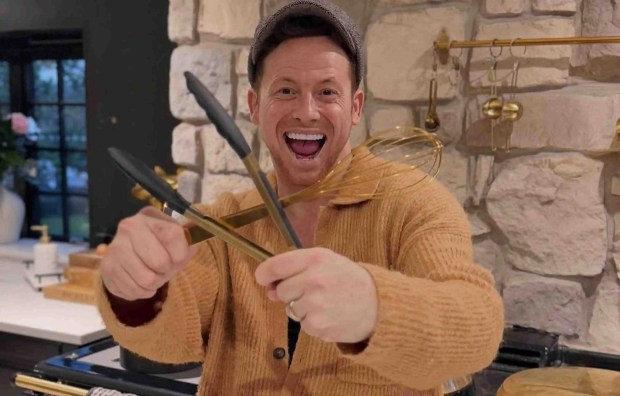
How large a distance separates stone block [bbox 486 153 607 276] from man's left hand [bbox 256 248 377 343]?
3.09 feet

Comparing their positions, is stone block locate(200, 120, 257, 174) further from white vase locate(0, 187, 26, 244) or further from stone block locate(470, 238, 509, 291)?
white vase locate(0, 187, 26, 244)

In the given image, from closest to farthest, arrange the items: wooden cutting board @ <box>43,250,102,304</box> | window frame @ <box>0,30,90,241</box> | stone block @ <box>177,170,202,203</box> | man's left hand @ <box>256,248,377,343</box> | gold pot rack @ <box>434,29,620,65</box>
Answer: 1. man's left hand @ <box>256,248,377,343</box>
2. gold pot rack @ <box>434,29,620,65</box>
3. stone block @ <box>177,170,202,203</box>
4. wooden cutting board @ <box>43,250,102,304</box>
5. window frame @ <box>0,30,90,241</box>

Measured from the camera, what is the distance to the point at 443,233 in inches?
27.7

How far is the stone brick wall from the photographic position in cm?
135

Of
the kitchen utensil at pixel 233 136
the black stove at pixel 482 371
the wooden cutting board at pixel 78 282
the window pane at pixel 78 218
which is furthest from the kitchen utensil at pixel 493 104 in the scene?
the window pane at pixel 78 218

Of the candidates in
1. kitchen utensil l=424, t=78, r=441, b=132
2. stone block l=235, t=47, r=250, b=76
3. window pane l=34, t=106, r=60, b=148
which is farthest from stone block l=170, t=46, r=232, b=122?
window pane l=34, t=106, r=60, b=148

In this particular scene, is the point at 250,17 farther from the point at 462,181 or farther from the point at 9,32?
the point at 9,32

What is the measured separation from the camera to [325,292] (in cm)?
52

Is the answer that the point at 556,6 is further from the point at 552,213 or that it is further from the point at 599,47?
the point at 552,213

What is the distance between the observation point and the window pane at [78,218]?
2588mm

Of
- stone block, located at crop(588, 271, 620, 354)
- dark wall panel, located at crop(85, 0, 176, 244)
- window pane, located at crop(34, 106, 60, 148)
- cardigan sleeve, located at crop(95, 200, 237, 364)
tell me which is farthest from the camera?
window pane, located at crop(34, 106, 60, 148)

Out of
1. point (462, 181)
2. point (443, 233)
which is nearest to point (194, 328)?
point (443, 233)

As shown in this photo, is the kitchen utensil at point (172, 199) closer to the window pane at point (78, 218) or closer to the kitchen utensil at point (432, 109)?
the kitchen utensil at point (432, 109)

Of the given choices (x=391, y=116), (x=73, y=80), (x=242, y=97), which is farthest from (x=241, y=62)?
(x=73, y=80)
